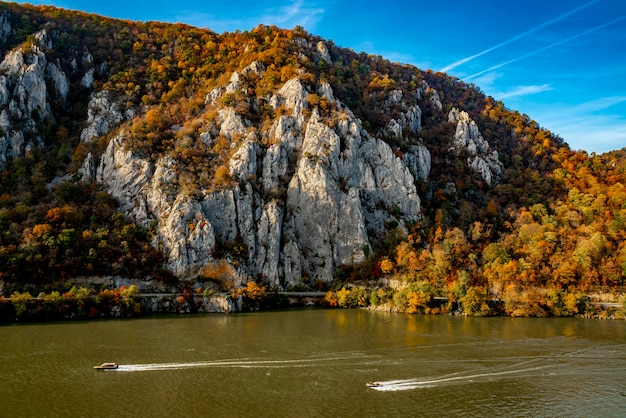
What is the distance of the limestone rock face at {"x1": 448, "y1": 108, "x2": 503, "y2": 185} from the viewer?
3989 inches

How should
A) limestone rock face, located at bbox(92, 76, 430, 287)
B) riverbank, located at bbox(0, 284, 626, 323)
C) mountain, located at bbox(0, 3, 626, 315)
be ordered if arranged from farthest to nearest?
limestone rock face, located at bbox(92, 76, 430, 287), mountain, located at bbox(0, 3, 626, 315), riverbank, located at bbox(0, 284, 626, 323)

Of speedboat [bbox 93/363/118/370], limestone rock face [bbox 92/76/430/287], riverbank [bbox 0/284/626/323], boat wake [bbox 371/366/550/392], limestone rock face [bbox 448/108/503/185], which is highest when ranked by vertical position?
limestone rock face [bbox 448/108/503/185]

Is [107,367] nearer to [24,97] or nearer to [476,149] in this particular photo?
[24,97]

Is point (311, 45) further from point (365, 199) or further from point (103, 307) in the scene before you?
point (103, 307)

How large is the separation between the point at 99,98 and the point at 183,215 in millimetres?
40618

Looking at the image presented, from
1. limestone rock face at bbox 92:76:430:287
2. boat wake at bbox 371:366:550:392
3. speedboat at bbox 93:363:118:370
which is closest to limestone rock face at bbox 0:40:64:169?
limestone rock face at bbox 92:76:430:287

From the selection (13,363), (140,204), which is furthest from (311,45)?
(13,363)

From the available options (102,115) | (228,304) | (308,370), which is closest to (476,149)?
(228,304)

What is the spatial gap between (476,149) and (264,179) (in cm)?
5196

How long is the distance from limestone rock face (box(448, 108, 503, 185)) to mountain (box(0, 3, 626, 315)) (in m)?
0.45

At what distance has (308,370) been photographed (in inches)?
1426

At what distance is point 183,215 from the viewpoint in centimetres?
7419

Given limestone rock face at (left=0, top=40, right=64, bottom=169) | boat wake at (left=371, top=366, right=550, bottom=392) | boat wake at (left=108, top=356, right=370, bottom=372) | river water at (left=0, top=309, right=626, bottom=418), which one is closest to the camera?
river water at (left=0, top=309, right=626, bottom=418)

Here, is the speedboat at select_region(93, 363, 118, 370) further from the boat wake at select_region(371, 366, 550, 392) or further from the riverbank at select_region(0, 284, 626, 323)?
the riverbank at select_region(0, 284, 626, 323)
